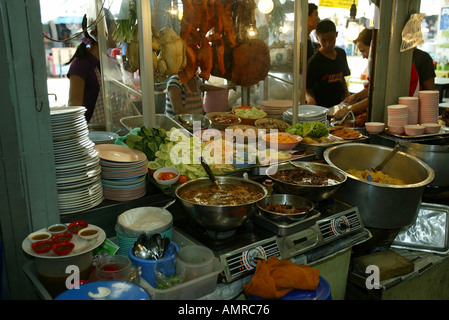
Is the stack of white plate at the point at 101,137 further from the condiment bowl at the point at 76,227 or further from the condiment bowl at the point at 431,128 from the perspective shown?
the condiment bowl at the point at 431,128

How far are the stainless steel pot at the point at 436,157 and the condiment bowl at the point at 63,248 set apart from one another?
2.62 metres

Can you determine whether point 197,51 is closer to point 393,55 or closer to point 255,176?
point 255,176

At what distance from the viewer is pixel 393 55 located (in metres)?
3.56

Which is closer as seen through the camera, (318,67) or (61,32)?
(318,67)

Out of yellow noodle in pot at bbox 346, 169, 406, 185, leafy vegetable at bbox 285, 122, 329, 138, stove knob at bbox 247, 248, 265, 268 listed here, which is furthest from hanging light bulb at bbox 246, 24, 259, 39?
stove knob at bbox 247, 248, 265, 268

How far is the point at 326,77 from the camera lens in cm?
540

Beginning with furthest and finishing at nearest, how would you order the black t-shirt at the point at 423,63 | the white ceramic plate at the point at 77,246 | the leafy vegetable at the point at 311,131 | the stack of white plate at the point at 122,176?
the black t-shirt at the point at 423,63
the leafy vegetable at the point at 311,131
the stack of white plate at the point at 122,176
the white ceramic plate at the point at 77,246

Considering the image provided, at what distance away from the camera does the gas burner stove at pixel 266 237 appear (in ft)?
6.26

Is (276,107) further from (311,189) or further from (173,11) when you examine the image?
(311,189)

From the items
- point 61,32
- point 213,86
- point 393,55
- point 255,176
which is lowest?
point 255,176

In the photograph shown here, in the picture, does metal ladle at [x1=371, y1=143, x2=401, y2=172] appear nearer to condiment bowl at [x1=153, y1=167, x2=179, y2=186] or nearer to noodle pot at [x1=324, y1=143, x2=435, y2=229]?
noodle pot at [x1=324, y1=143, x2=435, y2=229]

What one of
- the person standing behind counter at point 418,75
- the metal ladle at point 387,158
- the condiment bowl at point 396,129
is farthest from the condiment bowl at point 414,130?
the person standing behind counter at point 418,75
